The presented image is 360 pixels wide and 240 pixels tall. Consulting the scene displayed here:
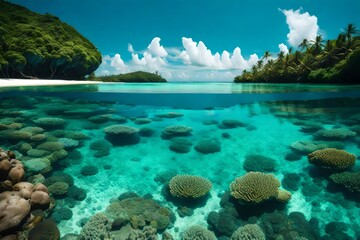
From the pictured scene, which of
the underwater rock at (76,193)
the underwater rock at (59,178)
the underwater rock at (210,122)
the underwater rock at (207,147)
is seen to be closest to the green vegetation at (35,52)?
the underwater rock at (210,122)

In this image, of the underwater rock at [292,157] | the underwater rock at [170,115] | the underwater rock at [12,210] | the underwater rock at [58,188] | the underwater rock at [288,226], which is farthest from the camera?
the underwater rock at [170,115]

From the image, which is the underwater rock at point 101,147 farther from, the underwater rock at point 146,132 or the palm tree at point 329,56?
the palm tree at point 329,56

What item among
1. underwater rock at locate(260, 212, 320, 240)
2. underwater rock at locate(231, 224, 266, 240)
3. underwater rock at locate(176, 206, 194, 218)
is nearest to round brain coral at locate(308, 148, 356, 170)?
underwater rock at locate(260, 212, 320, 240)

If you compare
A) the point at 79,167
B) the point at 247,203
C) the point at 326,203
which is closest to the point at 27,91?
the point at 79,167

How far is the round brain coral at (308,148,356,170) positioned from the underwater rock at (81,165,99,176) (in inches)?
293

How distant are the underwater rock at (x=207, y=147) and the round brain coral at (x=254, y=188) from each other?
2923 millimetres

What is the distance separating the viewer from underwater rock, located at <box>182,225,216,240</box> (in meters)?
5.46

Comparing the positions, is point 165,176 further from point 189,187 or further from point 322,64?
point 322,64

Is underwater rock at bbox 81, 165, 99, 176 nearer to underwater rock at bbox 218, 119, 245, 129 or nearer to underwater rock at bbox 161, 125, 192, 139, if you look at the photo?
underwater rock at bbox 161, 125, 192, 139

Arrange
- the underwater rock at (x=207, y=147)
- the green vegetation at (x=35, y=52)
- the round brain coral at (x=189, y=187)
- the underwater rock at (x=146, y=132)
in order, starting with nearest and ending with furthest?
the round brain coral at (x=189, y=187), the underwater rock at (x=207, y=147), the underwater rock at (x=146, y=132), the green vegetation at (x=35, y=52)

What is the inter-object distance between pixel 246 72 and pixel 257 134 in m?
59.2

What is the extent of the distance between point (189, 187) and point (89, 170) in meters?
3.59

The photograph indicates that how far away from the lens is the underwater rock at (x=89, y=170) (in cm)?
807

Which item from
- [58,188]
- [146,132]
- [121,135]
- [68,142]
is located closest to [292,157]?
[146,132]
